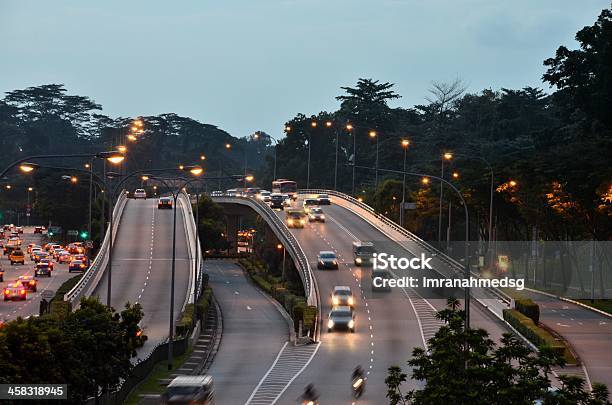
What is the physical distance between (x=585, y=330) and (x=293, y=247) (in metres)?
36.6

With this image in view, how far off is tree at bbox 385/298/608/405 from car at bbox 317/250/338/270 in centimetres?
6594

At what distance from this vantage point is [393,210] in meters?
143

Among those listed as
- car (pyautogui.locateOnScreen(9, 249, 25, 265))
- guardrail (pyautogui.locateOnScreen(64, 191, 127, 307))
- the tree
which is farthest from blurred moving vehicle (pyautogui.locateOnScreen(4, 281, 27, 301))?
the tree

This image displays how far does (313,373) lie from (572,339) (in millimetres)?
18982

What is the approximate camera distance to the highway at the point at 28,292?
81.0 m

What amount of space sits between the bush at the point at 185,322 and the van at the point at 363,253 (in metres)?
25.1

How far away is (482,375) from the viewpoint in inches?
1028

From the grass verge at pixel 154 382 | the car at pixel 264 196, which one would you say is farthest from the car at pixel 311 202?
the grass verge at pixel 154 382

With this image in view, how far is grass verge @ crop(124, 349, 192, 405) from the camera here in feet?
153

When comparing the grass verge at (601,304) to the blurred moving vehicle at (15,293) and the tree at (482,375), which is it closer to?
the blurred moving vehicle at (15,293)

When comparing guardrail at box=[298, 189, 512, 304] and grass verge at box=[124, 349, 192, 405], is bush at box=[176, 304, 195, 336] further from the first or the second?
guardrail at box=[298, 189, 512, 304]

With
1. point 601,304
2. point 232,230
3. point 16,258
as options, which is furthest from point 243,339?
point 232,230

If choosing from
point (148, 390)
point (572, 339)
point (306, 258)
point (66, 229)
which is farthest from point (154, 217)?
point (148, 390)

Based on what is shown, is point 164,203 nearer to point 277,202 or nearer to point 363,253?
point 277,202
